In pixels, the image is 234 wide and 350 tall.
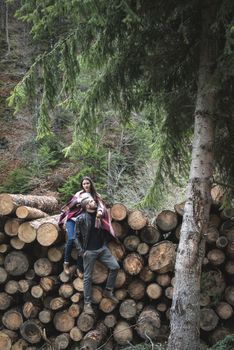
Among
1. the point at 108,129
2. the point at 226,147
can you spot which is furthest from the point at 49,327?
the point at 108,129

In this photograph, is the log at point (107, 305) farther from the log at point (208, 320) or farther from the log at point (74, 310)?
the log at point (208, 320)

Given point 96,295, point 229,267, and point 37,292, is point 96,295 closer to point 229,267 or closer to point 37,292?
point 37,292

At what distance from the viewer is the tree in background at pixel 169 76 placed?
5.31 m

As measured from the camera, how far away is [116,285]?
23.2 ft

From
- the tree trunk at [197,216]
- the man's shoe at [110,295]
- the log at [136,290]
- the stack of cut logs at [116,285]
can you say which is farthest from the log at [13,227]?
the tree trunk at [197,216]

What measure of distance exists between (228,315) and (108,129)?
544 inches

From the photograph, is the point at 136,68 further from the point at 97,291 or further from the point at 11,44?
the point at 11,44

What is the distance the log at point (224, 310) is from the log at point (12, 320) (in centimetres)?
316

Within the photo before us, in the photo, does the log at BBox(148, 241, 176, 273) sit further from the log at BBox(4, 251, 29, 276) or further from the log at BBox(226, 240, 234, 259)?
the log at BBox(4, 251, 29, 276)

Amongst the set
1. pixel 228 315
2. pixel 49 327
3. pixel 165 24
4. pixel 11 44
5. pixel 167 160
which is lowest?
pixel 49 327

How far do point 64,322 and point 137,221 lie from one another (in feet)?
6.48

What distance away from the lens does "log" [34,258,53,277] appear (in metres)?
7.19

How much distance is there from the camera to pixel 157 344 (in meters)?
6.65

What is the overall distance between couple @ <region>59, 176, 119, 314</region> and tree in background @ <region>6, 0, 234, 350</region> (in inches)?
54.5
